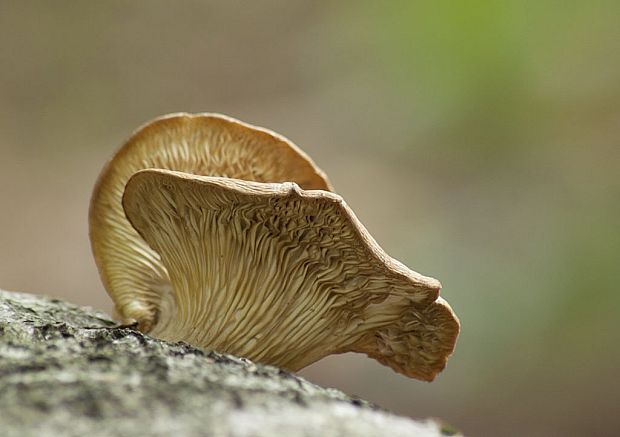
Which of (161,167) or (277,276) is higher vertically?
(161,167)

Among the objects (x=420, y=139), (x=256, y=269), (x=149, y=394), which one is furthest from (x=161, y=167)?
(x=420, y=139)

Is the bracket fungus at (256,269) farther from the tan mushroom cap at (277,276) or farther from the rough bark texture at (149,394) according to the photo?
the rough bark texture at (149,394)

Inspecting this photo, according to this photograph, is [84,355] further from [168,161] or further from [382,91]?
[382,91]

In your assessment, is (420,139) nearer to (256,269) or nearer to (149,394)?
(256,269)

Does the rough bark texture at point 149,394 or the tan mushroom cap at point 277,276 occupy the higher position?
the tan mushroom cap at point 277,276

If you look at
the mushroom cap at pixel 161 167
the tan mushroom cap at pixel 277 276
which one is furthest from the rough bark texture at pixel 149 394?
the mushroom cap at pixel 161 167

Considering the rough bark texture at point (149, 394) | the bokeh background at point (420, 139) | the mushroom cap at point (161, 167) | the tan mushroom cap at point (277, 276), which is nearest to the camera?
the rough bark texture at point (149, 394)

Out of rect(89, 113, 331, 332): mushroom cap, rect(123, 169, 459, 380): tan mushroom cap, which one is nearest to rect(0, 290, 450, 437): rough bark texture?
rect(123, 169, 459, 380): tan mushroom cap
